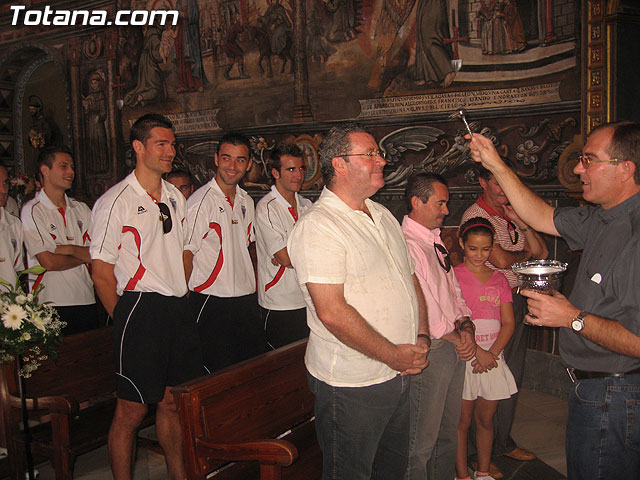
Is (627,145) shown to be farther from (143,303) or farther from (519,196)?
(143,303)

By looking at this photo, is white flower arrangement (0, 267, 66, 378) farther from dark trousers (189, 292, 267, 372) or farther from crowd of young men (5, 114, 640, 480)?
dark trousers (189, 292, 267, 372)

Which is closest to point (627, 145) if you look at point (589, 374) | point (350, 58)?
point (589, 374)

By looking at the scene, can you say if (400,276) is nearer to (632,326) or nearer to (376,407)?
(376,407)

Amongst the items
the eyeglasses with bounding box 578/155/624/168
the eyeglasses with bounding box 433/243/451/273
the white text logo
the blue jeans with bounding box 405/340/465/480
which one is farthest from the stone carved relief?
the eyeglasses with bounding box 578/155/624/168

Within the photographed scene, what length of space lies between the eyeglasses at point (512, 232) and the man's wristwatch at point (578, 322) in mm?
2100

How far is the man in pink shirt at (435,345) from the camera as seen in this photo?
304cm

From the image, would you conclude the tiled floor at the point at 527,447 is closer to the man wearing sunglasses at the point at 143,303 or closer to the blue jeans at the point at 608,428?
the man wearing sunglasses at the point at 143,303

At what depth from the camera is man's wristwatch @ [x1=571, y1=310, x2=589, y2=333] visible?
7.47ft

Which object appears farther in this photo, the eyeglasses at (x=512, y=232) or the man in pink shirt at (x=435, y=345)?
the eyeglasses at (x=512, y=232)

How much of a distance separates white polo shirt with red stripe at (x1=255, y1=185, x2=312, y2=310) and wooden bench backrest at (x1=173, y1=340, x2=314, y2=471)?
1.00 meters

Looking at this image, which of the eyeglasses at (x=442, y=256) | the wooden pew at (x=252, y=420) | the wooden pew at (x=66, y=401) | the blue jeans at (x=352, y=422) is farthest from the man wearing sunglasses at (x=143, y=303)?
the eyeglasses at (x=442, y=256)

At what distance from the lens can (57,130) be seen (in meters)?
12.5

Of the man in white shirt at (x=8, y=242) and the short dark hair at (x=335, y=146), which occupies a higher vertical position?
the short dark hair at (x=335, y=146)

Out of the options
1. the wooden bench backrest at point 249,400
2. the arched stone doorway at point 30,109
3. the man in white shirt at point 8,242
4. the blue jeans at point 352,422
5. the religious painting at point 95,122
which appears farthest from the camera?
the arched stone doorway at point 30,109
